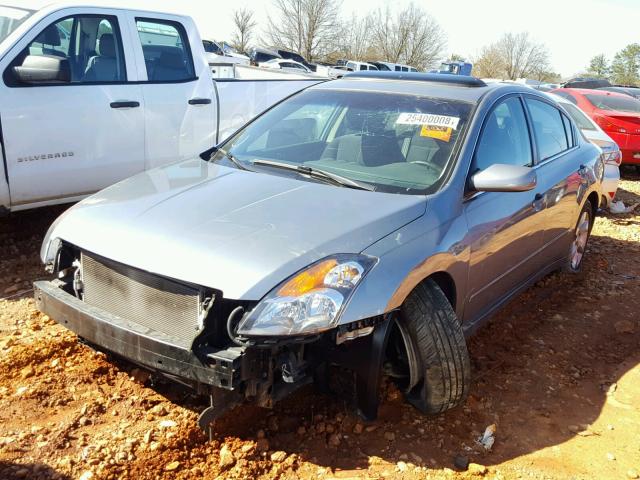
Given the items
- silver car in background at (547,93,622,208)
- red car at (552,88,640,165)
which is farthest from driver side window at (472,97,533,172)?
red car at (552,88,640,165)

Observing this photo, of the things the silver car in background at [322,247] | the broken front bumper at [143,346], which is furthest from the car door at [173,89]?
the broken front bumper at [143,346]

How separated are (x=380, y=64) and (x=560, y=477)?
99.2 ft

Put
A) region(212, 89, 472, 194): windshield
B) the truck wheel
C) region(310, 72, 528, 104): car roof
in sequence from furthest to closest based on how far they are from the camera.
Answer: the truck wheel → region(310, 72, 528, 104): car roof → region(212, 89, 472, 194): windshield

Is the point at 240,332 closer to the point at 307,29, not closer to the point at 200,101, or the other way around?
the point at 200,101

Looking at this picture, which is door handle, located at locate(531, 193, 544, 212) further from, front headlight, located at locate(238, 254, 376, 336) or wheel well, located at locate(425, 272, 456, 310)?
front headlight, located at locate(238, 254, 376, 336)

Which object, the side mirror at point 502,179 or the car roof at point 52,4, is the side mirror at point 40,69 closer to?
the car roof at point 52,4

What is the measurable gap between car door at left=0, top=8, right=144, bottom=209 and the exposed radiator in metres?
2.19

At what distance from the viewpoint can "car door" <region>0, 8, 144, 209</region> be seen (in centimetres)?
452

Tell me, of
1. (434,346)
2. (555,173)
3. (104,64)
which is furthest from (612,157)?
(104,64)

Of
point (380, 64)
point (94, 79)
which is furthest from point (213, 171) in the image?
point (380, 64)

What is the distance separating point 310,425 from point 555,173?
2644mm

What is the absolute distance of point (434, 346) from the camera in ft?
9.32

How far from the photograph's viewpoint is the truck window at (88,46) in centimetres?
484

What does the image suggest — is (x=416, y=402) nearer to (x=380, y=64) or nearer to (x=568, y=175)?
(x=568, y=175)
